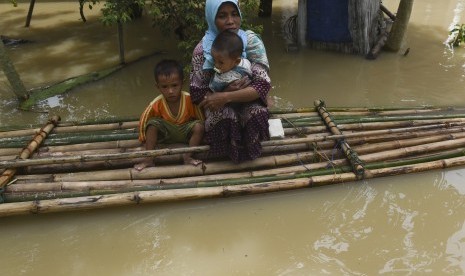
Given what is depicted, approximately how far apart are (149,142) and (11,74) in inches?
96.6

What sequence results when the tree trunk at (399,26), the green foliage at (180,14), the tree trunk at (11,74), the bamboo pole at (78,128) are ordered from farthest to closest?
1. the tree trunk at (399,26)
2. the green foliage at (180,14)
3. the tree trunk at (11,74)
4. the bamboo pole at (78,128)

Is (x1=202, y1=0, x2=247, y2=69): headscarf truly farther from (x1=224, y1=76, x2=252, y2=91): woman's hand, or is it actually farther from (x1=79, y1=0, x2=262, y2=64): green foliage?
(x1=79, y1=0, x2=262, y2=64): green foliage

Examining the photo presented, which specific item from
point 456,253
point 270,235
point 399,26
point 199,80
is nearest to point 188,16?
point 199,80

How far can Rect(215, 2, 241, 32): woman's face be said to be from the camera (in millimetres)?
2773

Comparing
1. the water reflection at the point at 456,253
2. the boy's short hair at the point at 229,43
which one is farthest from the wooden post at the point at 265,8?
the water reflection at the point at 456,253

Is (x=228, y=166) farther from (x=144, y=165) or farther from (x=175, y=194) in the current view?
(x=144, y=165)

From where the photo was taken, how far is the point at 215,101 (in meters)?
2.87

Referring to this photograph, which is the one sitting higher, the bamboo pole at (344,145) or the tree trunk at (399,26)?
the tree trunk at (399,26)

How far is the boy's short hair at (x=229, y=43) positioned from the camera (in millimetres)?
2658

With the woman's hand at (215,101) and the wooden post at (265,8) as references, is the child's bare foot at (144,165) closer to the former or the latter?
the woman's hand at (215,101)

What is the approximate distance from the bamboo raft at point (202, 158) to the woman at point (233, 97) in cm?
13

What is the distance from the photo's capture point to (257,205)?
307 centimetres

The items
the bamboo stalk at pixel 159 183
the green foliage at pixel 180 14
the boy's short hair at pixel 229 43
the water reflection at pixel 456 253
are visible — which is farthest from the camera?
the green foliage at pixel 180 14

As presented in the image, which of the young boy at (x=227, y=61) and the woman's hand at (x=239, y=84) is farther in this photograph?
the woman's hand at (x=239, y=84)
